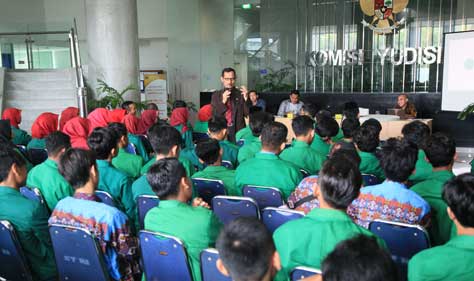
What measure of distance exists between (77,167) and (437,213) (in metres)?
2.11

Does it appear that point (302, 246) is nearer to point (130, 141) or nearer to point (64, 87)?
point (130, 141)

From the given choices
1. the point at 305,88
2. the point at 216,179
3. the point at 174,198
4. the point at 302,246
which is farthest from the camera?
the point at 305,88

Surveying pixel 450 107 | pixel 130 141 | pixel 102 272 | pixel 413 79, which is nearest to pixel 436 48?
pixel 413 79

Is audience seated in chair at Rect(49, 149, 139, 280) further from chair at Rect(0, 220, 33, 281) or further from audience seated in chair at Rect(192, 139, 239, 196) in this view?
audience seated in chair at Rect(192, 139, 239, 196)

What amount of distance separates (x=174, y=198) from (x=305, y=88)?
30.6 feet

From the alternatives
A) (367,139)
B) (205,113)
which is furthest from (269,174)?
(205,113)

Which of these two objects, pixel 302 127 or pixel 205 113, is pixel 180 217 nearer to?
pixel 302 127

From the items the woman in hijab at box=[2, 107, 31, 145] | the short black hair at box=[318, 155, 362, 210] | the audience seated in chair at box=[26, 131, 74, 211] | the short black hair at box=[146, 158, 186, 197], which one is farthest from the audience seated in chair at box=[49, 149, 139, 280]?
the woman in hijab at box=[2, 107, 31, 145]

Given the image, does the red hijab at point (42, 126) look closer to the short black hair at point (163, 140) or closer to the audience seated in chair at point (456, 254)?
the short black hair at point (163, 140)

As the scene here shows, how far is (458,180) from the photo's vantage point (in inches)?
74.8

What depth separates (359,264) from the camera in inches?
40.1

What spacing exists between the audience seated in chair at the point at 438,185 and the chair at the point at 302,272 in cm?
111

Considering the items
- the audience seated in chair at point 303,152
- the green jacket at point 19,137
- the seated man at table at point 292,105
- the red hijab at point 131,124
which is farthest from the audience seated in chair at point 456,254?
the seated man at table at point 292,105

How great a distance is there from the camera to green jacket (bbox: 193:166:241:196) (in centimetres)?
323
